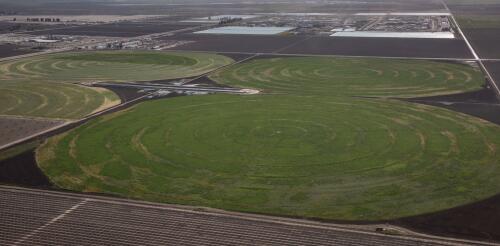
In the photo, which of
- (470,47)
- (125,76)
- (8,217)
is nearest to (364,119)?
(8,217)

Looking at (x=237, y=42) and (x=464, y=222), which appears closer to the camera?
(x=464, y=222)

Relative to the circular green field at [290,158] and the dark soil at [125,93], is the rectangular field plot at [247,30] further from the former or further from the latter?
the circular green field at [290,158]

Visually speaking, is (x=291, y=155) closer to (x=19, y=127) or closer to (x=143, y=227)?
(x=143, y=227)

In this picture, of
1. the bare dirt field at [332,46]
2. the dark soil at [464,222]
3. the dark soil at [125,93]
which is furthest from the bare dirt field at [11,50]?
the dark soil at [464,222]

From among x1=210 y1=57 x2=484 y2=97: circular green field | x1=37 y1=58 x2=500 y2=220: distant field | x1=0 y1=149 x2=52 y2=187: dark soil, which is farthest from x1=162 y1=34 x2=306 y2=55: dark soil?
x1=0 y1=149 x2=52 y2=187: dark soil

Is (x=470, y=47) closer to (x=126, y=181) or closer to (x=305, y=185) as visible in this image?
(x=305, y=185)

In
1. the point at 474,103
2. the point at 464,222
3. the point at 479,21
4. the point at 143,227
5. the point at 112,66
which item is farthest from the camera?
the point at 479,21

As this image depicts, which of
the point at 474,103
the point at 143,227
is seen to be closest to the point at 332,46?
the point at 474,103

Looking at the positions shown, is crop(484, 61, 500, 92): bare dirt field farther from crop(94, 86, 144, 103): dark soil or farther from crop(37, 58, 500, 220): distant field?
crop(94, 86, 144, 103): dark soil
